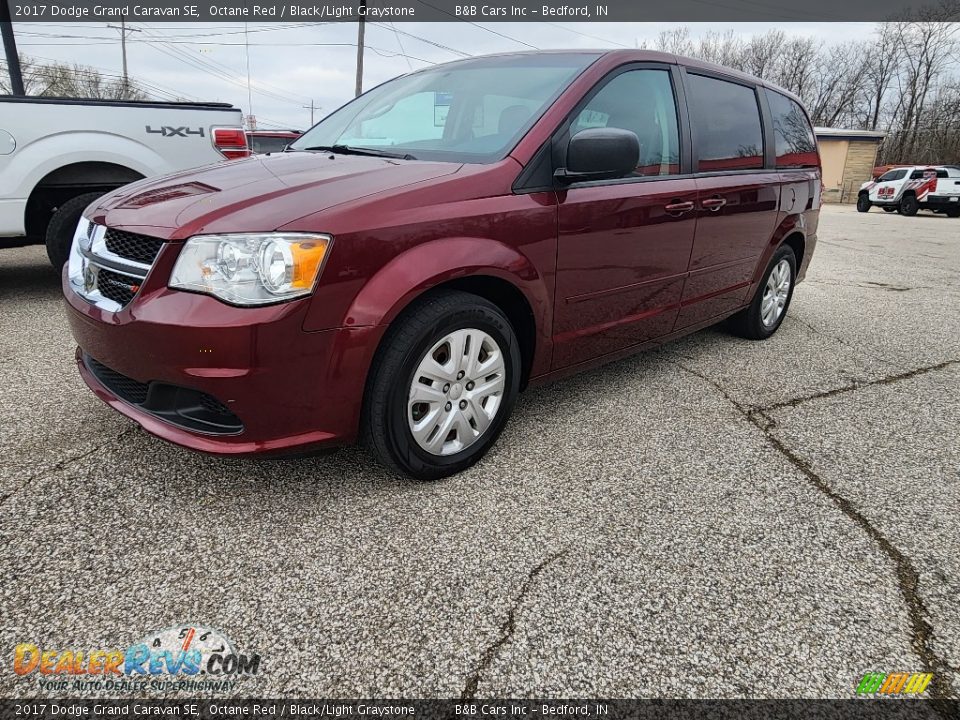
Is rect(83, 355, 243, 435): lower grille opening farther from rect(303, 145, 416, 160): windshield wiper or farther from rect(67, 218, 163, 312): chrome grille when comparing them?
rect(303, 145, 416, 160): windshield wiper

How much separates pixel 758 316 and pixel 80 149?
4960 millimetres

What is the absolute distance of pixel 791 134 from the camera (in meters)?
4.34

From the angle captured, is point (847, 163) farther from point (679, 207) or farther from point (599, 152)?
point (599, 152)

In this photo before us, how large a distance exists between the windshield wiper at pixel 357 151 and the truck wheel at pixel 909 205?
25.2m

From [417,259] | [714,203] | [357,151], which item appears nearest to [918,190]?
[714,203]

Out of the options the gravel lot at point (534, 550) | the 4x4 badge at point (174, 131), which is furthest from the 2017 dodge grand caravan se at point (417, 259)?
the 4x4 badge at point (174, 131)

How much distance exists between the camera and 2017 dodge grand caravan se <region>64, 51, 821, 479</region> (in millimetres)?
1926

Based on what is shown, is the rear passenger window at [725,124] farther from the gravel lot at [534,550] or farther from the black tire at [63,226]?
the black tire at [63,226]

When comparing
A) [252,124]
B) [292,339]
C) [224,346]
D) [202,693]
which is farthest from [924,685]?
[252,124]

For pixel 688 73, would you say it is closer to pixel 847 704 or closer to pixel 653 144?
pixel 653 144

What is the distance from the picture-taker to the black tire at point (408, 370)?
214 centimetres

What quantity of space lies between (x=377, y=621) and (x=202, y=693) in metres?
0.45

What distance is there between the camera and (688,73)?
335 centimetres

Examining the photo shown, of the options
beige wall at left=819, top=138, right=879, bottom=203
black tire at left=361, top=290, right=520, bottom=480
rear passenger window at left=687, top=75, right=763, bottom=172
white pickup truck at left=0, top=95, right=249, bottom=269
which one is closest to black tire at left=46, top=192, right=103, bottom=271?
white pickup truck at left=0, top=95, right=249, bottom=269
